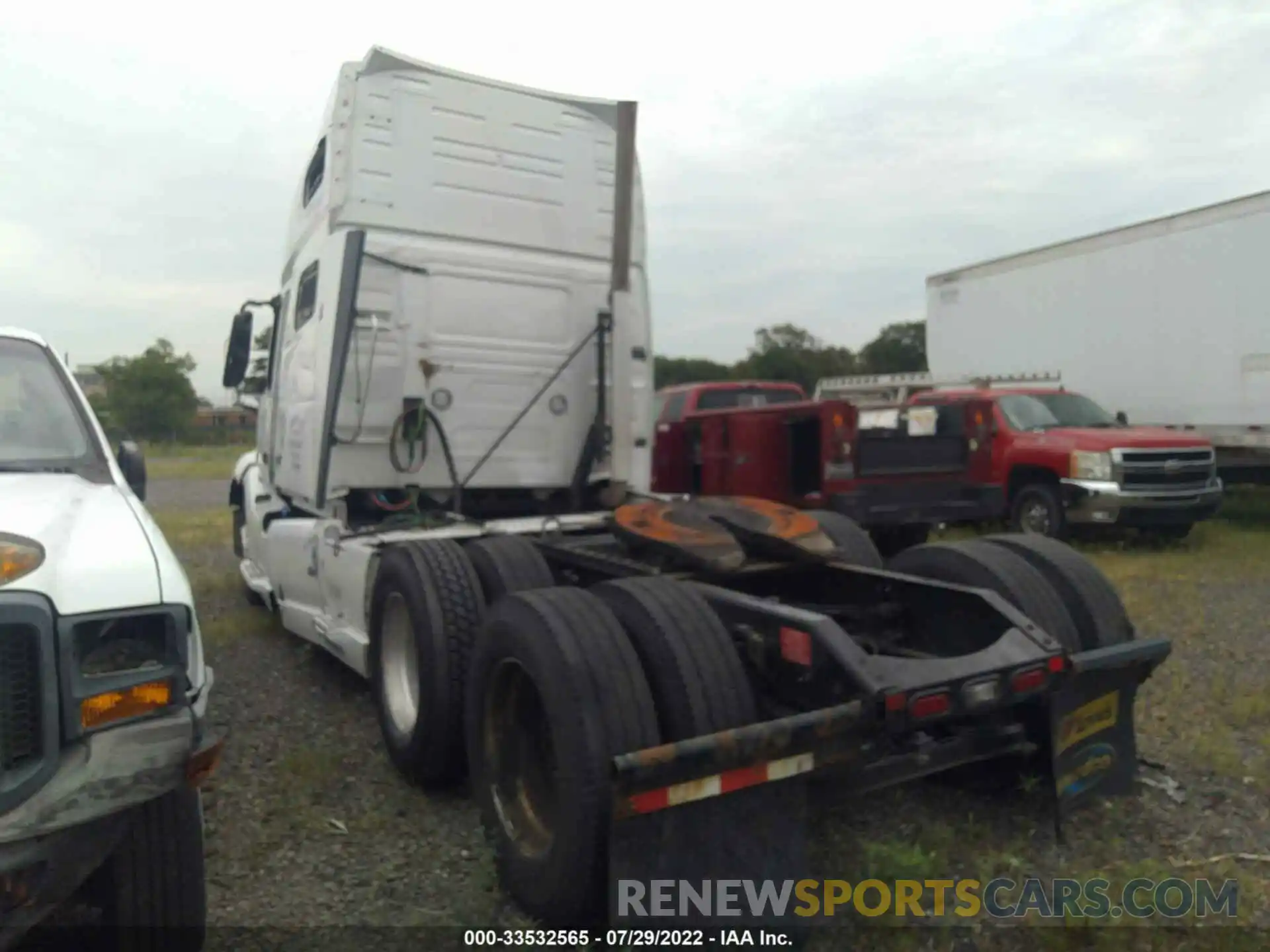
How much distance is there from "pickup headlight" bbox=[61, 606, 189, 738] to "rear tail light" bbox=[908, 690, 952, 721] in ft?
6.74

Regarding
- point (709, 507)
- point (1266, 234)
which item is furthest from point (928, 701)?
point (1266, 234)

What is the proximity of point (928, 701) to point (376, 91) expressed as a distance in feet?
14.6

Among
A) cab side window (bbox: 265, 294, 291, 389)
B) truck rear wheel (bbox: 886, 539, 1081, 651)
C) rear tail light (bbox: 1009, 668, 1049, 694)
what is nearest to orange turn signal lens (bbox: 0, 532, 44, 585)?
rear tail light (bbox: 1009, 668, 1049, 694)

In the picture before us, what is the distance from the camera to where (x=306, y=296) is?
260 inches

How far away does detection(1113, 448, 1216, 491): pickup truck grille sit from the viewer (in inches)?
432

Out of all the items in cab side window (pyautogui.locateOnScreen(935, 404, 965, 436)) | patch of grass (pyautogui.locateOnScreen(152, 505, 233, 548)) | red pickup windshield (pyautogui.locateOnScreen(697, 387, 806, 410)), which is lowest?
patch of grass (pyautogui.locateOnScreen(152, 505, 233, 548))

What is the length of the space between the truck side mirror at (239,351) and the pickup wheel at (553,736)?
17.6ft

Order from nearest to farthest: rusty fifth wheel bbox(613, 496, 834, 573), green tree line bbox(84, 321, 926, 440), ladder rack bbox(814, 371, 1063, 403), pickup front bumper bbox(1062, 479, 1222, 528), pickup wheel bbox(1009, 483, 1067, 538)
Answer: rusty fifth wheel bbox(613, 496, 834, 573)
pickup front bumper bbox(1062, 479, 1222, 528)
pickup wheel bbox(1009, 483, 1067, 538)
ladder rack bbox(814, 371, 1063, 403)
green tree line bbox(84, 321, 926, 440)

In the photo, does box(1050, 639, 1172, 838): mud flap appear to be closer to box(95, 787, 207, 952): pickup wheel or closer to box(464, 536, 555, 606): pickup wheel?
box(464, 536, 555, 606): pickup wheel

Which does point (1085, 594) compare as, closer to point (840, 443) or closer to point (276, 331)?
point (840, 443)

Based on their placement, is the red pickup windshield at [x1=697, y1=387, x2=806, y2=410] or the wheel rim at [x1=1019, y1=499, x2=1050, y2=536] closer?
the wheel rim at [x1=1019, y1=499, x2=1050, y2=536]

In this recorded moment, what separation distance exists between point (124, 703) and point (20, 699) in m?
0.22

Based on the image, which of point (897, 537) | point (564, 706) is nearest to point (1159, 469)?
Answer: point (897, 537)

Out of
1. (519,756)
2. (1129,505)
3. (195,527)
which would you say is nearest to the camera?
(519,756)
